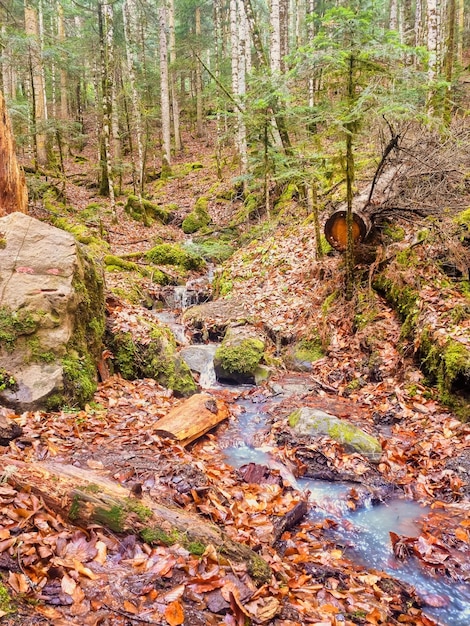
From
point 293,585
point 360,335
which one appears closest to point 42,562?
point 293,585

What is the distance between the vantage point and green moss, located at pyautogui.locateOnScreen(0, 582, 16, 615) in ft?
6.51

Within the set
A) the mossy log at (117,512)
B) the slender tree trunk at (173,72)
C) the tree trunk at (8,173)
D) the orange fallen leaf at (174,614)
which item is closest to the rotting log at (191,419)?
the mossy log at (117,512)

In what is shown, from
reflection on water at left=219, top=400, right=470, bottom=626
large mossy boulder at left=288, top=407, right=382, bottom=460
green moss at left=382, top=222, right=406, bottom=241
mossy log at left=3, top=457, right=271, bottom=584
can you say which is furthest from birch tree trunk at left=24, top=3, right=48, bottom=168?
mossy log at left=3, top=457, right=271, bottom=584

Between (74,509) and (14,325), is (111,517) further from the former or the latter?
(14,325)

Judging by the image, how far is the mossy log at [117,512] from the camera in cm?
288

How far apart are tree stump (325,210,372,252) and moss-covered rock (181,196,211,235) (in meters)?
10.2

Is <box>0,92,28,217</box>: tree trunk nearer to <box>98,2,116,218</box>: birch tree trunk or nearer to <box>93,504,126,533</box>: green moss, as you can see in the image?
<box>93,504,126,533</box>: green moss

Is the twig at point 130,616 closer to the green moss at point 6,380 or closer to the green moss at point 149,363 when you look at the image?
the green moss at point 6,380

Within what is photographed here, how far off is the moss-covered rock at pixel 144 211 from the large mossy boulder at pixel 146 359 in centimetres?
1182

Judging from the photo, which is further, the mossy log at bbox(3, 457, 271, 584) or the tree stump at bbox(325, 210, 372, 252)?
the tree stump at bbox(325, 210, 372, 252)

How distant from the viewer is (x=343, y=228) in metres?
8.48

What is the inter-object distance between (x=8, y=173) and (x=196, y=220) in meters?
11.4

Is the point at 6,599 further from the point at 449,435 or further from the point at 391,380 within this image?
the point at 391,380

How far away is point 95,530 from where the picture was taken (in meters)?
2.86
